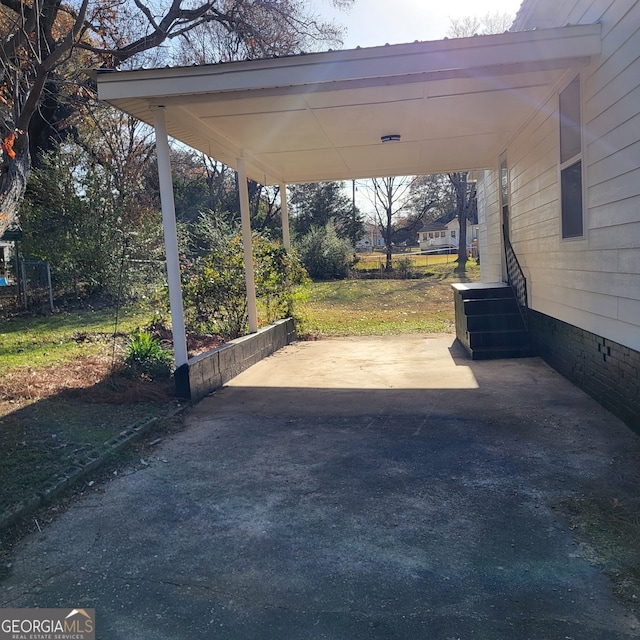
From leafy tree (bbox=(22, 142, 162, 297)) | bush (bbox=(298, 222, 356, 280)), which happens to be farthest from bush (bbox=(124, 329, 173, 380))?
bush (bbox=(298, 222, 356, 280))

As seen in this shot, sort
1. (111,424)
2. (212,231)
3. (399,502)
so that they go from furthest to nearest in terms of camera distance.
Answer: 1. (212,231)
2. (111,424)
3. (399,502)

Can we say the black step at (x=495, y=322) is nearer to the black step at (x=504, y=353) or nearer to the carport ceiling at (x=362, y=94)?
the black step at (x=504, y=353)

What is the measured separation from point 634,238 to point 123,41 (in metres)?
12.4

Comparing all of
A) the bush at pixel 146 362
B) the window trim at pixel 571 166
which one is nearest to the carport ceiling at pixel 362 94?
the window trim at pixel 571 166

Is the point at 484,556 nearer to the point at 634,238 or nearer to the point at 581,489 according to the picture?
the point at 581,489

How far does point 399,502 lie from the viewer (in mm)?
3014

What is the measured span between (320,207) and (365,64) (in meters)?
27.2

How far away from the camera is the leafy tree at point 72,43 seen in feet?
26.7

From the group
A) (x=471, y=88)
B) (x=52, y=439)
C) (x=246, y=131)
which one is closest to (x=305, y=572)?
(x=52, y=439)

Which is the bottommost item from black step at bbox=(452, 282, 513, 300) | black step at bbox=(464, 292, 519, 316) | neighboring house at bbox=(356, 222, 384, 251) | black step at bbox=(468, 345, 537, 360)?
black step at bbox=(468, 345, 537, 360)

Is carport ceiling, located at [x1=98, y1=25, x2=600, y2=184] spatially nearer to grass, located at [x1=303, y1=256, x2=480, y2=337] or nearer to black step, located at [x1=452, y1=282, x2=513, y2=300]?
black step, located at [x1=452, y1=282, x2=513, y2=300]

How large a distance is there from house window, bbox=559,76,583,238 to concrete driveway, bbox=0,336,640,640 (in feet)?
6.12

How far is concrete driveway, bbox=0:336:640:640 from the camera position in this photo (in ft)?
6.70

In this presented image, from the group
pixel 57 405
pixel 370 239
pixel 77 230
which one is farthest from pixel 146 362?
pixel 370 239
